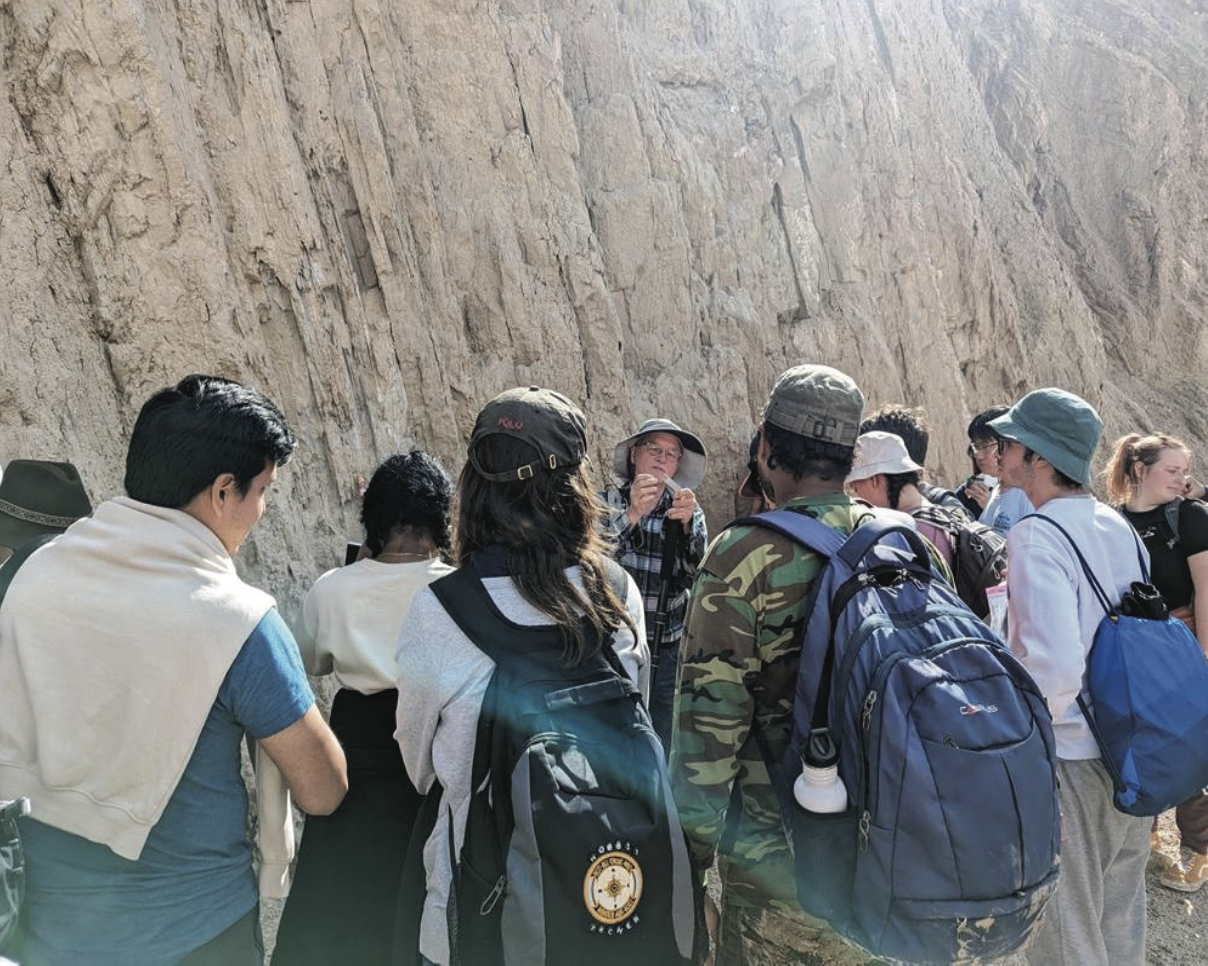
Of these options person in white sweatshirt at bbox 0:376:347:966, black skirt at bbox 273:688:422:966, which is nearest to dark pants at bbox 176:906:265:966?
person in white sweatshirt at bbox 0:376:347:966

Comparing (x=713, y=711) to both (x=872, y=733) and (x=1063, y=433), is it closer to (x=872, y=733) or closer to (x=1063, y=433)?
(x=872, y=733)

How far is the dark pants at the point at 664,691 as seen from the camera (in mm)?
4266

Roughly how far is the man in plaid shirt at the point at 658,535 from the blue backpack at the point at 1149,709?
2.06 m

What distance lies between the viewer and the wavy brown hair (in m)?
4.12

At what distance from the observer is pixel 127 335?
14.6 feet

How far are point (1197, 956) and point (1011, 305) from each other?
36.9ft

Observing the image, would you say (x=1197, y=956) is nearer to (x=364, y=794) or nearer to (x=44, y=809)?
(x=364, y=794)

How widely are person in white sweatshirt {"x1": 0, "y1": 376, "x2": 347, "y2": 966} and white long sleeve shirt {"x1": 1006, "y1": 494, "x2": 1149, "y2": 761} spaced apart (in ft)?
7.27

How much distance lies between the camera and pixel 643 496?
14.4 feet

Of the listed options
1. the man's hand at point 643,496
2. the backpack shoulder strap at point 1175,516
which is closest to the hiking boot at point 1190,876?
the backpack shoulder strap at point 1175,516

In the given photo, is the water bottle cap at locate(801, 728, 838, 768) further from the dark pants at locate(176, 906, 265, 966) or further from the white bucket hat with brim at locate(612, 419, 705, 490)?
the white bucket hat with brim at locate(612, 419, 705, 490)

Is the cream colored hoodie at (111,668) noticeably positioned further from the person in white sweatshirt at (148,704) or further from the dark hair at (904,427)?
the dark hair at (904,427)

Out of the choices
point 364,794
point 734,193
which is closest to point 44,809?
point 364,794

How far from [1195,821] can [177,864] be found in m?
4.76
